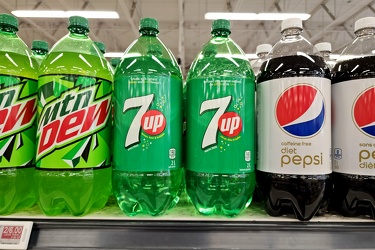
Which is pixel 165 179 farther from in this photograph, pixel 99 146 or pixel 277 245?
→ pixel 277 245

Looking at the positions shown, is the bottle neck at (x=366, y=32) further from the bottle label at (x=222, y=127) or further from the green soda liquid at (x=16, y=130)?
the green soda liquid at (x=16, y=130)

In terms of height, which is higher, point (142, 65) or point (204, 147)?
point (142, 65)

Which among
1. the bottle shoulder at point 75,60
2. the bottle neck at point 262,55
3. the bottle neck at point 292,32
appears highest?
the bottle neck at point 262,55

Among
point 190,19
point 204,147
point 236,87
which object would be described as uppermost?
point 190,19

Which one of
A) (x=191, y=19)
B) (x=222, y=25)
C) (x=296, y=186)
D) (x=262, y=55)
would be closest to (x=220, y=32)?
(x=222, y=25)

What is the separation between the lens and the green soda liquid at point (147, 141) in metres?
0.89

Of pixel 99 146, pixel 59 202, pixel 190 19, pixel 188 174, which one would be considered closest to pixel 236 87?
pixel 188 174

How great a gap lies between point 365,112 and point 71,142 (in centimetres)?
90

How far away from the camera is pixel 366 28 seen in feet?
3.34

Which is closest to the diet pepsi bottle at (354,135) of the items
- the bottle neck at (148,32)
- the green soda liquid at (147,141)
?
the green soda liquid at (147,141)

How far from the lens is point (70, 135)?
883 millimetres

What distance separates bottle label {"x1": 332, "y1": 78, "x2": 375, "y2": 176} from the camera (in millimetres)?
873

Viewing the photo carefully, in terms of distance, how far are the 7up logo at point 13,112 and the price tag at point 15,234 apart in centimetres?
27

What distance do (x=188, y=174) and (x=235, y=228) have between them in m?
0.24
